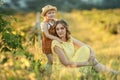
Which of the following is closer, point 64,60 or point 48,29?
point 64,60

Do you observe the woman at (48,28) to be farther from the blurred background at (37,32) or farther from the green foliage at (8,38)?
the green foliage at (8,38)

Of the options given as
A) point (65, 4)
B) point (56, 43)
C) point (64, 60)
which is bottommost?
point (64, 60)

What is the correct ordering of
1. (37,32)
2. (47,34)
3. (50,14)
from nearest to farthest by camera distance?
(47,34), (50,14), (37,32)

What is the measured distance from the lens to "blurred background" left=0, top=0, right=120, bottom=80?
5602 millimetres

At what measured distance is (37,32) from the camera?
52.3 feet

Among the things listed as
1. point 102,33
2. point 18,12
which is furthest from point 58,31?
point 18,12

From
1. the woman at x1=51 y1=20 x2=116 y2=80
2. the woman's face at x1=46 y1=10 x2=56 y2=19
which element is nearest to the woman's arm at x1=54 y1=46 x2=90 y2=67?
the woman at x1=51 y1=20 x2=116 y2=80

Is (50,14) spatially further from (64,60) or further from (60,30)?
(64,60)

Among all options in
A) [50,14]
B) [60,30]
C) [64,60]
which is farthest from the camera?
[50,14]

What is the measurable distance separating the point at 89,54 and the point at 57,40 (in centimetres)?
49

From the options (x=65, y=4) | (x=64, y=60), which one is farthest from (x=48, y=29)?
(x=65, y=4)

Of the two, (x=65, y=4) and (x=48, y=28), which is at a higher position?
(x=65, y=4)

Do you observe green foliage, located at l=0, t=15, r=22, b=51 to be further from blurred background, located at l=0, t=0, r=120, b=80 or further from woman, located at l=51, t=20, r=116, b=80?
woman, located at l=51, t=20, r=116, b=80

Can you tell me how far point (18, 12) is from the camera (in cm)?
3897
